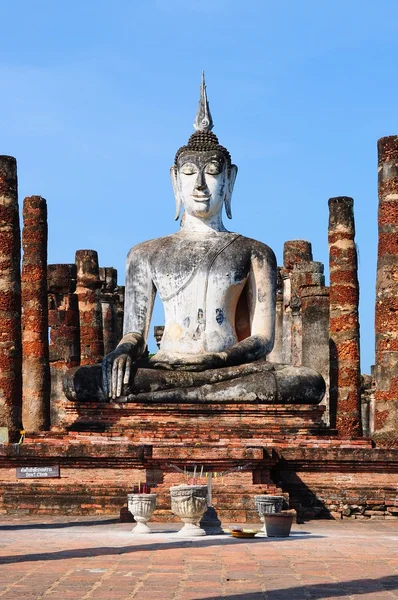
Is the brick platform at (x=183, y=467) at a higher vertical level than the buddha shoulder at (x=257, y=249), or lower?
lower

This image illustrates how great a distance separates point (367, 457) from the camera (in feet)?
45.3

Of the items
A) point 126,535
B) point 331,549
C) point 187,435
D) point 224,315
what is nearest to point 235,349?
point 224,315

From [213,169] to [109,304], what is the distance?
18552mm

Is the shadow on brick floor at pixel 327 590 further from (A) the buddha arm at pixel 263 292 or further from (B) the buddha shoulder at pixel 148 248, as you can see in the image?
(B) the buddha shoulder at pixel 148 248

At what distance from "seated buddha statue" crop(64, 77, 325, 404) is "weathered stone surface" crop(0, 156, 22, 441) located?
3.20 metres

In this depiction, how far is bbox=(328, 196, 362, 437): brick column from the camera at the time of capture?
891 inches

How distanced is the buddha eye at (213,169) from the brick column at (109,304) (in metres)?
18.2

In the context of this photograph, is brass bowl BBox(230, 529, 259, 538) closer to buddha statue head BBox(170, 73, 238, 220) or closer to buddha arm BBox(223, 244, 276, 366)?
buddha arm BBox(223, 244, 276, 366)

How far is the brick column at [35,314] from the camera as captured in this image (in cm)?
2392

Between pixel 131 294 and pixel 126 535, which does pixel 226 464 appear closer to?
pixel 126 535

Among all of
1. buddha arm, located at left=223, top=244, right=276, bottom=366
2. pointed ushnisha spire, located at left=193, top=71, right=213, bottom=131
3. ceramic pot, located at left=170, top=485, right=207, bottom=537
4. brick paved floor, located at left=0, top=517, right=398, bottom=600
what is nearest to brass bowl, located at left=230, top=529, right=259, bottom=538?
brick paved floor, located at left=0, top=517, right=398, bottom=600

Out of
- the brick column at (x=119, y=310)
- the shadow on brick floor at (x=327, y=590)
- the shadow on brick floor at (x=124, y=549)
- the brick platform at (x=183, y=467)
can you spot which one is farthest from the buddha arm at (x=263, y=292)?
the brick column at (x=119, y=310)

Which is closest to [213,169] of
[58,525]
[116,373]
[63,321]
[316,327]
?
[116,373]

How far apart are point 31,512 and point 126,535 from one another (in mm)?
2760
